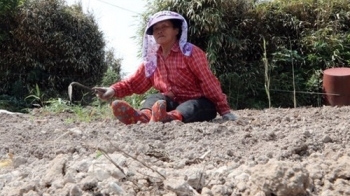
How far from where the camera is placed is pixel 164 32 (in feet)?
16.0

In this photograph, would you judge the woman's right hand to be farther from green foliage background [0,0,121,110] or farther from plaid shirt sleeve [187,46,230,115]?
green foliage background [0,0,121,110]

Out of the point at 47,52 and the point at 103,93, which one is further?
the point at 47,52

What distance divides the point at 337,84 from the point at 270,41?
129cm

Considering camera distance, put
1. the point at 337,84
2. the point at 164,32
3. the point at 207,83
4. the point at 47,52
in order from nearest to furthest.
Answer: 1. the point at 207,83
2. the point at 164,32
3. the point at 337,84
4. the point at 47,52

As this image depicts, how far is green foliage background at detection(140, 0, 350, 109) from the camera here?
859 cm

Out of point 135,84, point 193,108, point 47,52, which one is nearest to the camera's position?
point 193,108

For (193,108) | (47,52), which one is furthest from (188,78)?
(47,52)

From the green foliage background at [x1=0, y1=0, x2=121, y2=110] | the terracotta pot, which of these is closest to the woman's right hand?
the terracotta pot

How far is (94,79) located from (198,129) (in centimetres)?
730

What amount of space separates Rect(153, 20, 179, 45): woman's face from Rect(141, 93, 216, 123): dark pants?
1.18 ft

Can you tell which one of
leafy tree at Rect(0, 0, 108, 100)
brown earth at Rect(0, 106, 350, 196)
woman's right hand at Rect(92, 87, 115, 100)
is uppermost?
leafy tree at Rect(0, 0, 108, 100)

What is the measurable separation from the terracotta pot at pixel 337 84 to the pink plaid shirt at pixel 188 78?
336cm

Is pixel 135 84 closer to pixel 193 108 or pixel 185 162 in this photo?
pixel 193 108

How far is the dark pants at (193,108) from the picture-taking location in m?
4.52
